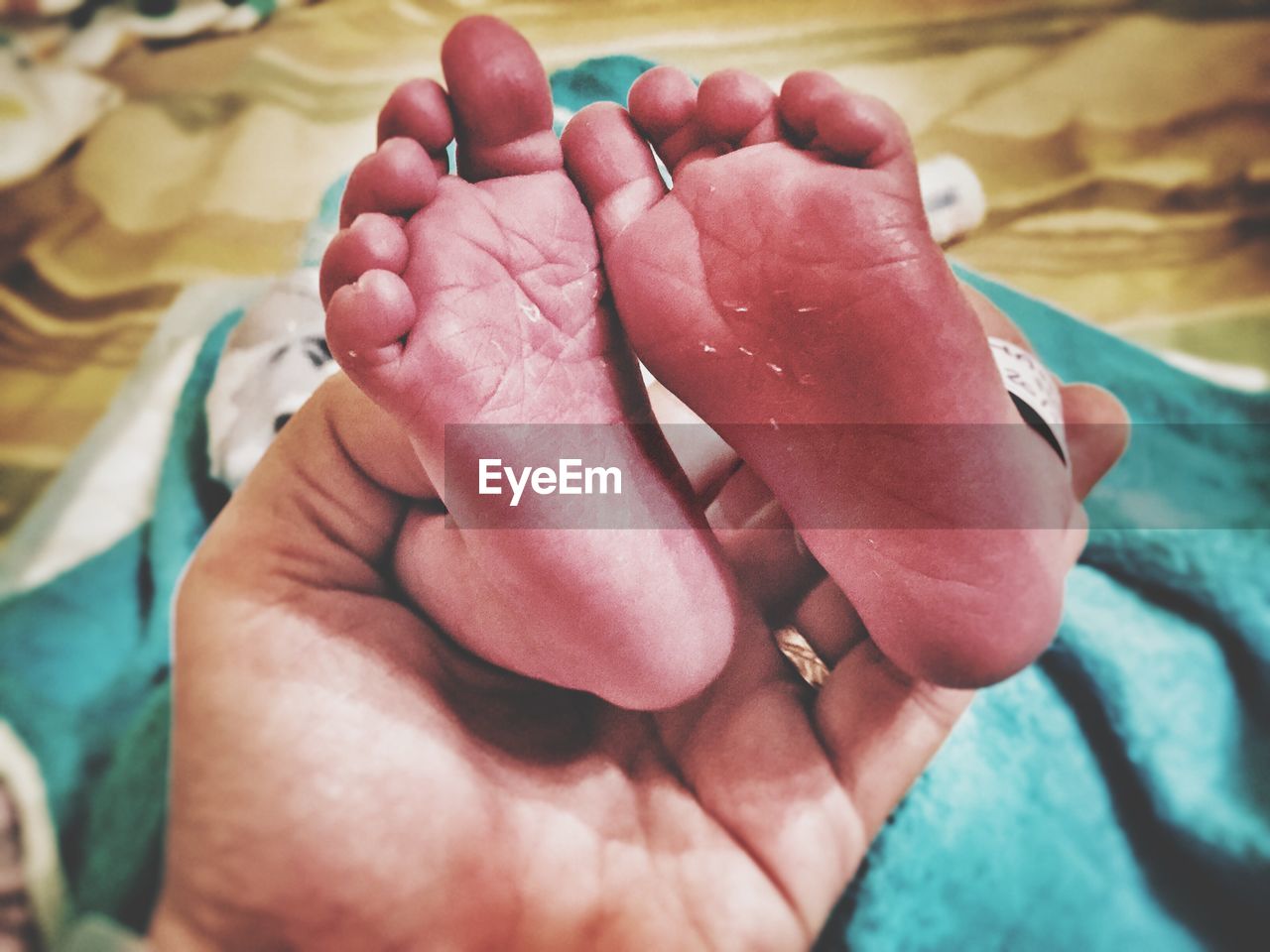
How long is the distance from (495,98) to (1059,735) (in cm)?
48

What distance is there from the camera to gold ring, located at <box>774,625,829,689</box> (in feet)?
1.42

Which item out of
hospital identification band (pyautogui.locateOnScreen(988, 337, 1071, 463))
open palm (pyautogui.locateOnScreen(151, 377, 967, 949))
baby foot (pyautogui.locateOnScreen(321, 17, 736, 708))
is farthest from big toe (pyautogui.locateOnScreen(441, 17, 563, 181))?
hospital identification band (pyautogui.locateOnScreen(988, 337, 1071, 463))

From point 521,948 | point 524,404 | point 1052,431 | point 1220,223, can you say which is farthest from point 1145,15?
point 521,948

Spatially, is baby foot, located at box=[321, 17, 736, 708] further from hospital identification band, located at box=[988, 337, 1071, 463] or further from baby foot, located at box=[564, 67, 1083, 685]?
hospital identification band, located at box=[988, 337, 1071, 463]

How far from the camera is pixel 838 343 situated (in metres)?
0.32

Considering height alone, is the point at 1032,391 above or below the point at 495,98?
below

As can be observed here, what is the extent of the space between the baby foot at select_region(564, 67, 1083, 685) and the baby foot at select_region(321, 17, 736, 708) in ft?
0.09

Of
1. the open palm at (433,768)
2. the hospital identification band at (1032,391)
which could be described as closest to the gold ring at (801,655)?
the open palm at (433,768)

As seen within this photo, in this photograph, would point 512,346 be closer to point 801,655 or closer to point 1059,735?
point 801,655

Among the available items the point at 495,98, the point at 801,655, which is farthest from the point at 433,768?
the point at 495,98

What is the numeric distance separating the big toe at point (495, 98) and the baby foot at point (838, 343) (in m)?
0.03

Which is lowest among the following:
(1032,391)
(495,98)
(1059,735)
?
(1059,735)

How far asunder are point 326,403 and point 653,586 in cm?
22

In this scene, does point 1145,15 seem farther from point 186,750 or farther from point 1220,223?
→ point 186,750
